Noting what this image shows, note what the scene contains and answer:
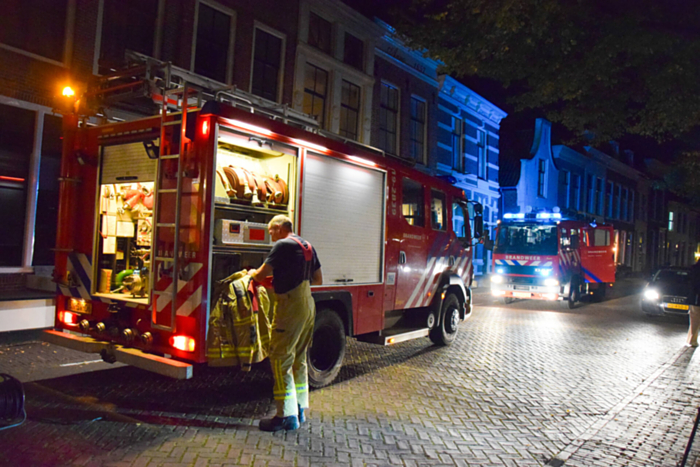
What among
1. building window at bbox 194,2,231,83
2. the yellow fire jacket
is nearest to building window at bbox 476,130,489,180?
building window at bbox 194,2,231,83

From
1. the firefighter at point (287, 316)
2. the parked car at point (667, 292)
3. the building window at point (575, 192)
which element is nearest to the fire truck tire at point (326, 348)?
the firefighter at point (287, 316)

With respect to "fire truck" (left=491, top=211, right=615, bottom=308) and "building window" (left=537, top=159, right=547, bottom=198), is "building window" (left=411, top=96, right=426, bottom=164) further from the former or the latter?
"building window" (left=537, top=159, right=547, bottom=198)

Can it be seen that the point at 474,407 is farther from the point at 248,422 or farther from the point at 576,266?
the point at 576,266

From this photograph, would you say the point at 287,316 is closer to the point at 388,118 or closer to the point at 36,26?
the point at 36,26

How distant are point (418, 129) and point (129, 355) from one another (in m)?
17.6

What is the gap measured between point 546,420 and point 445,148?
1804 centimetres

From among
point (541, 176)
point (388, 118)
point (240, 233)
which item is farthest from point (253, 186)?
point (541, 176)

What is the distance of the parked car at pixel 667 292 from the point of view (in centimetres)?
1271

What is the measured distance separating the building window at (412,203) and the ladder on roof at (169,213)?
352 centimetres

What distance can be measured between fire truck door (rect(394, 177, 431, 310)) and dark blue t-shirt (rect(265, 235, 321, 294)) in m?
2.89

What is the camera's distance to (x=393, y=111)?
1952 cm

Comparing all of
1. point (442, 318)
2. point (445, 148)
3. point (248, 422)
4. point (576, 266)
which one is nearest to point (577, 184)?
point (445, 148)

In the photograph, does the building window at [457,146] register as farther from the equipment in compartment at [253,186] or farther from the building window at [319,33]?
the equipment in compartment at [253,186]

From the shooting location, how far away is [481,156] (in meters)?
25.1
